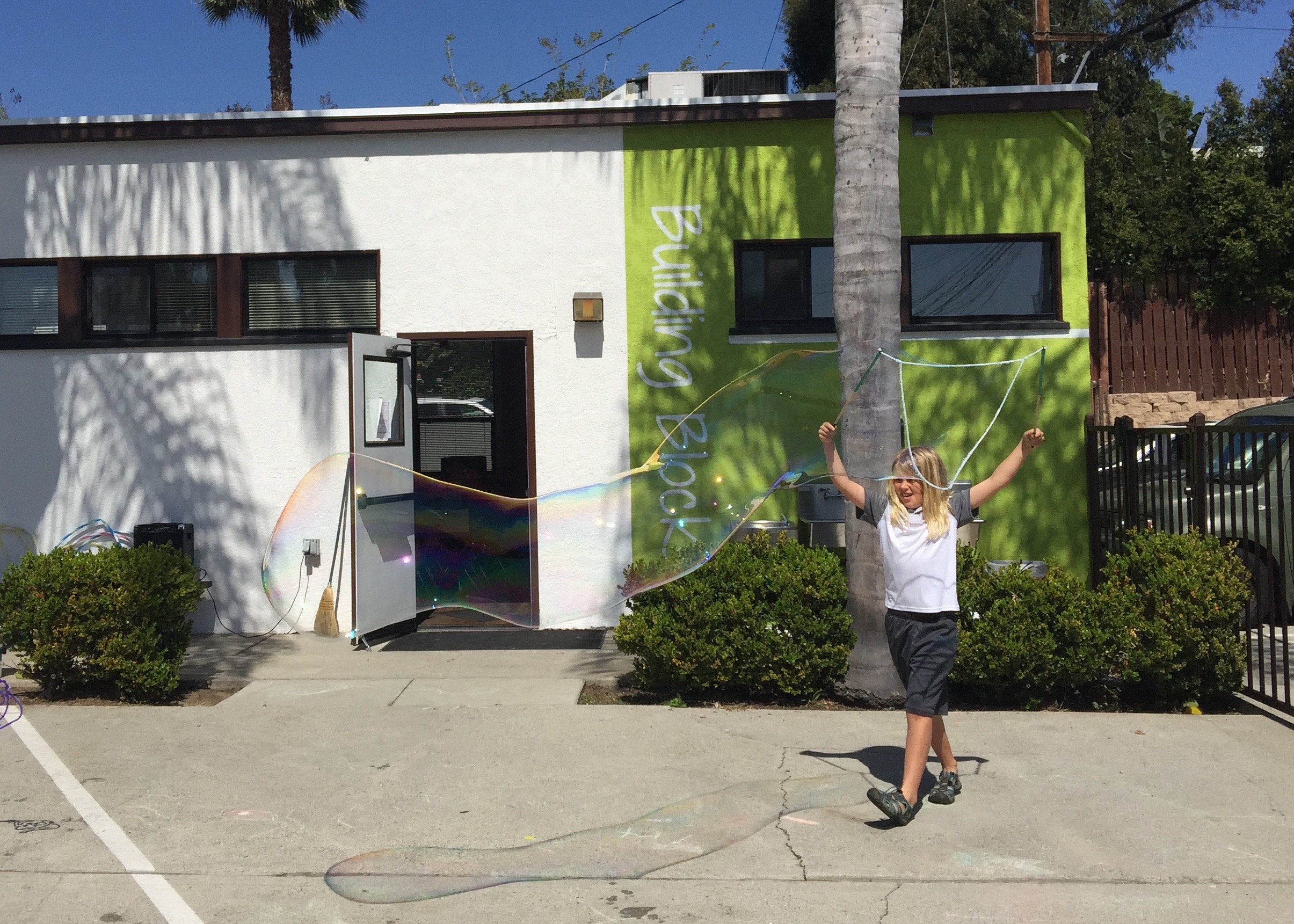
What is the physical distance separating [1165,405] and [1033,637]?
1029 centimetres

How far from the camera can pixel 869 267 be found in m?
7.22

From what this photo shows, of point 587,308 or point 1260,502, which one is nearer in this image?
point 1260,502

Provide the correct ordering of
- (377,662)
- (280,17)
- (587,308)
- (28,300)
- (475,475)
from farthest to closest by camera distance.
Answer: (280,17) < (475,475) < (28,300) < (587,308) < (377,662)

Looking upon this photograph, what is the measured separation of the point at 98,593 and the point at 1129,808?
635 centimetres

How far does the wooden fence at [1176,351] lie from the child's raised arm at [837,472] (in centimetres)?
1172

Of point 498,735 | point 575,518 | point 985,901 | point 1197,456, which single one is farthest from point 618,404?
point 985,901

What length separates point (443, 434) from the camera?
1267cm

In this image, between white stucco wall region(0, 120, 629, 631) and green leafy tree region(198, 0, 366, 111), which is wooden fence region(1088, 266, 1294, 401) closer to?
white stucco wall region(0, 120, 629, 631)

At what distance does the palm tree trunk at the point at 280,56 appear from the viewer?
21.7 m

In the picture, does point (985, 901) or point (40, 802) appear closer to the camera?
point (985, 901)

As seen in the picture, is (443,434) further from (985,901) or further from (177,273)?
(985,901)

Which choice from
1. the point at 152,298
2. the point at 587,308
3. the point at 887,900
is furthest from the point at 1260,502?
the point at 152,298

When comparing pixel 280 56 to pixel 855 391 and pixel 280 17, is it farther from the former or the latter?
pixel 855 391

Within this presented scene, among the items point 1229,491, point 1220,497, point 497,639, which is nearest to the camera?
point 1220,497
